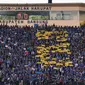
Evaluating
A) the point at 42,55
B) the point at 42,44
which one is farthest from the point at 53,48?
the point at 42,55

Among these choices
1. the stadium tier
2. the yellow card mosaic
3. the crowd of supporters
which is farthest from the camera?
the yellow card mosaic

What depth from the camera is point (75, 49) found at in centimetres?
5231

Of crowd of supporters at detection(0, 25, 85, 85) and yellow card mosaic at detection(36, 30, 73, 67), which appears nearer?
crowd of supporters at detection(0, 25, 85, 85)

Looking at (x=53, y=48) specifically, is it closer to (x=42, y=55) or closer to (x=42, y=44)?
(x=42, y=44)

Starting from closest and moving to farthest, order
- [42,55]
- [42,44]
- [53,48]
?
[42,55], [53,48], [42,44]

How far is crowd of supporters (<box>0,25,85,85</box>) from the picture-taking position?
149 ft

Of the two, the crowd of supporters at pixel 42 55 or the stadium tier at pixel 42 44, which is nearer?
the crowd of supporters at pixel 42 55

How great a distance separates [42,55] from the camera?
51.8 metres

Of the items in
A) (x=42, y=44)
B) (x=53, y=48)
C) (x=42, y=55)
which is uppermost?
(x=42, y=44)

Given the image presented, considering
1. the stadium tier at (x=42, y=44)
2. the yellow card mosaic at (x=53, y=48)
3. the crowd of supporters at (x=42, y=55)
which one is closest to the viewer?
the crowd of supporters at (x=42, y=55)

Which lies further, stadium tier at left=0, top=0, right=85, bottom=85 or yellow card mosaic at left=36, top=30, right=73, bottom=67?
yellow card mosaic at left=36, top=30, right=73, bottom=67

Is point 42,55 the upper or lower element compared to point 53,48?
lower

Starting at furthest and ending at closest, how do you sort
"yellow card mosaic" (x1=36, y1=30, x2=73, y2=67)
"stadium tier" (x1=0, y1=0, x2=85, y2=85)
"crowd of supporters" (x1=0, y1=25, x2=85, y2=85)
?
"yellow card mosaic" (x1=36, y1=30, x2=73, y2=67) → "stadium tier" (x1=0, y1=0, x2=85, y2=85) → "crowd of supporters" (x1=0, y1=25, x2=85, y2=85)

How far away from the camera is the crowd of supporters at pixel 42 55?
45.4 m
